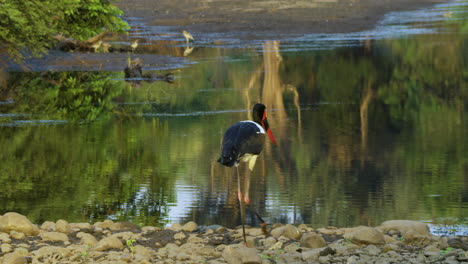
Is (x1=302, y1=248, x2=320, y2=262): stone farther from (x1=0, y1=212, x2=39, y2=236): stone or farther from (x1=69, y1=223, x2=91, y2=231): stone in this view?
(x1=0, y1=212, x2=39, y2=236): stone

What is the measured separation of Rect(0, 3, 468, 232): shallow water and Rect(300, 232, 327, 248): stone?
1436 mm

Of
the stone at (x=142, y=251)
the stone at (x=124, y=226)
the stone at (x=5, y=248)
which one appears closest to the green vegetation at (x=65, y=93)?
the stone at (x=124, y=226)

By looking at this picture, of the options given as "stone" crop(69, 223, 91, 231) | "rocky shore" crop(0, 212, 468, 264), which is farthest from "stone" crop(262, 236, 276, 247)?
"stone" crop(69, 223, 91, 231)

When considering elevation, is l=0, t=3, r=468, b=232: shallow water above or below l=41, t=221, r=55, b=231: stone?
above

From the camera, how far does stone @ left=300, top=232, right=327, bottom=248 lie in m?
8.23

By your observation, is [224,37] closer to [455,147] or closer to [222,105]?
[222,105]

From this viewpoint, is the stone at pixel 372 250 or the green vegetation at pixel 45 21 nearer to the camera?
the stone at pixel 372 250

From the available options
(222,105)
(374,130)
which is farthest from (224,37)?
(374,130)

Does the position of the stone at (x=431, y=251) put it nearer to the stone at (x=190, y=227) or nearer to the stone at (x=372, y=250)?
the stone at (x=372, y=250)

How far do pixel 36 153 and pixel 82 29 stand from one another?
56.5ft

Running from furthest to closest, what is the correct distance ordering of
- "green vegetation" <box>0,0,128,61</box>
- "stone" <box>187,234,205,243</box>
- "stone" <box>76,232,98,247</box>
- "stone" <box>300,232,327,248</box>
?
"green vegetation" <box>0,0,128,61</box>, "stone" <box>187,234,205,243</box>, "stone" <box>76,232,98,247</box>, "stone" <box>300,232,327,248</box>

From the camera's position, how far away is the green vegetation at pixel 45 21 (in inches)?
1021

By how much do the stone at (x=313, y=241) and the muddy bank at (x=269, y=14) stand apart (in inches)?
1187

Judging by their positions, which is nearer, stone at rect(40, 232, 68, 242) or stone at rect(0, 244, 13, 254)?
stone at rect(0, 244, 13, 254)
